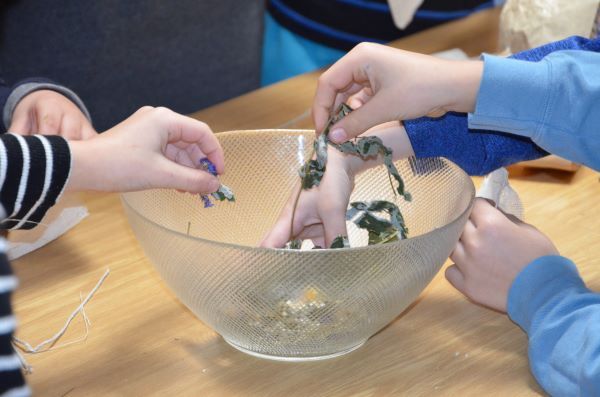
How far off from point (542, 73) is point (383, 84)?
18 centimetres

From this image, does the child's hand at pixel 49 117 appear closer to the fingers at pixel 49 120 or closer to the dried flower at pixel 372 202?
the fingers at pixel 49 120

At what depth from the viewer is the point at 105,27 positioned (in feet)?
5.90

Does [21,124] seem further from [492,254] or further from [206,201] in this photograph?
[492,254]

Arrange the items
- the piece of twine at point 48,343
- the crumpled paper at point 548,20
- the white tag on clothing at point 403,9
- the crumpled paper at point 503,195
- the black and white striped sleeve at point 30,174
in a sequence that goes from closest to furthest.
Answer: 1. the black and white striped sleeve at point 30,174
2. the piece of twine at point 48,343
3. the crumpled paper at point 503,195
4. the crumpled paper at point 548,20
5. the white tag on clothing at point 403,9

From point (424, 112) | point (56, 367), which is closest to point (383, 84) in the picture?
point (424, 112)

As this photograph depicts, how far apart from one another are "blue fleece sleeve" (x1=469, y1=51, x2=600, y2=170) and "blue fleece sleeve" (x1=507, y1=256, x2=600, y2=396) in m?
0.14

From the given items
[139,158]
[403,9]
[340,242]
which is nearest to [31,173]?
[139,158]

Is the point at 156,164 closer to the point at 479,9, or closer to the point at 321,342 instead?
the point at 321,342

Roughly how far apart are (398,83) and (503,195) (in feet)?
0.83

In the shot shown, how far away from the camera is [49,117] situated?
3.70 feet

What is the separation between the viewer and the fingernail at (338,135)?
3.05 feet

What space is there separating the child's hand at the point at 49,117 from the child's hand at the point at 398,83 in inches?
14.8

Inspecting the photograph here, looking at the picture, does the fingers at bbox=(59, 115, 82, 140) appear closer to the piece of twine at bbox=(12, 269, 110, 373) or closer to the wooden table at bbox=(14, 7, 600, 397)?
the wooden table at bbox=(14, 7, 600, 397)

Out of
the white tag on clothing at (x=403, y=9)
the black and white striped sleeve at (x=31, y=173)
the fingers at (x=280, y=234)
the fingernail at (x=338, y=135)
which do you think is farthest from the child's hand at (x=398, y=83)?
the white tag on clothing at (x=403, y=9)
